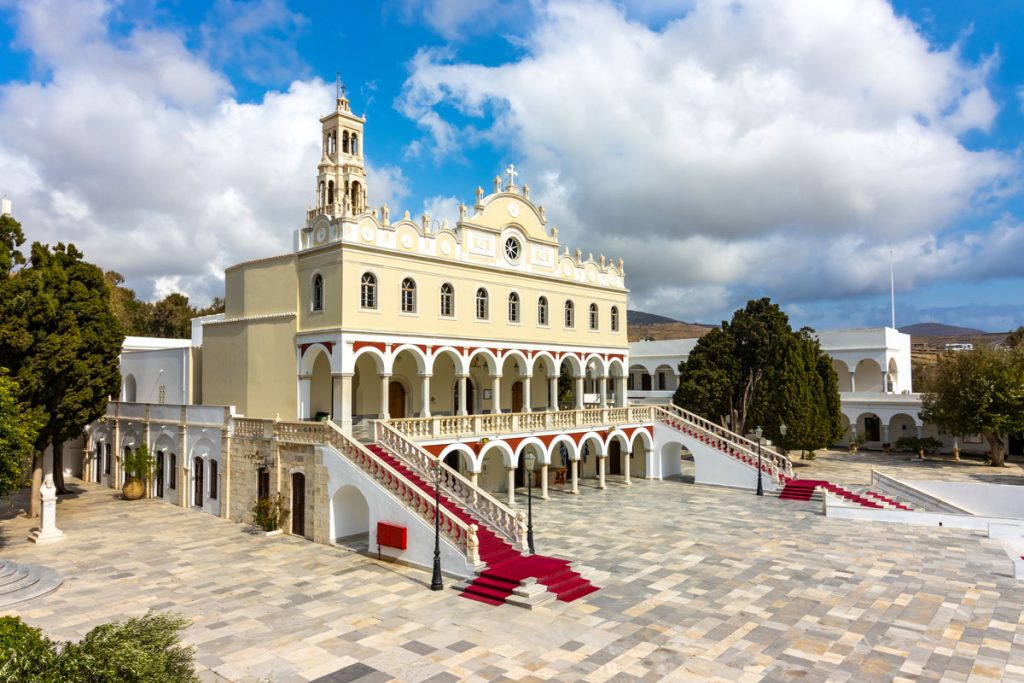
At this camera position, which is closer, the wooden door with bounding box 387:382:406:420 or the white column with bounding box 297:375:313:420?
the white column with bounding box 297:375:313:420

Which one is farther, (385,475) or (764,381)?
(764,381)

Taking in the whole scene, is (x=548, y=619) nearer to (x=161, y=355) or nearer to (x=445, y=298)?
(x=445, y=298)

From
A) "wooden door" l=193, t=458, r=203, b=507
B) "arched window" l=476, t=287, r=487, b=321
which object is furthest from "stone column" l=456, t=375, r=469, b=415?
"wooden door" l=193, t=458, r=203, b=507

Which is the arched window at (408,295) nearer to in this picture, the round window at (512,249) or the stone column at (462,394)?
the stone column at (462,394)

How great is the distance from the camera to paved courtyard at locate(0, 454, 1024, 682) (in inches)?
487

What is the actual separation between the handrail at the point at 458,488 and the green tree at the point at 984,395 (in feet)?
108

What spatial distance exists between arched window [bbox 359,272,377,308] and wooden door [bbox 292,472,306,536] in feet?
22.1

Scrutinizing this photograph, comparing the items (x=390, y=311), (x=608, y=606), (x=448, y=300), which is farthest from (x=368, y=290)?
(x=608, y=606)

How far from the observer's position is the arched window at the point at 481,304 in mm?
29203

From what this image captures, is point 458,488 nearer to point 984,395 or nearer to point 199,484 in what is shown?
point 199,484

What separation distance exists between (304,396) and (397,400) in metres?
4.86

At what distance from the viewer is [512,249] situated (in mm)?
31234

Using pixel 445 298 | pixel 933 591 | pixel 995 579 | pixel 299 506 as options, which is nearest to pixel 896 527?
pixel 995 579

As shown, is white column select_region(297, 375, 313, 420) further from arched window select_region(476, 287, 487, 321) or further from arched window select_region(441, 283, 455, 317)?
arched window select_region(476, 287, 487, 321)
